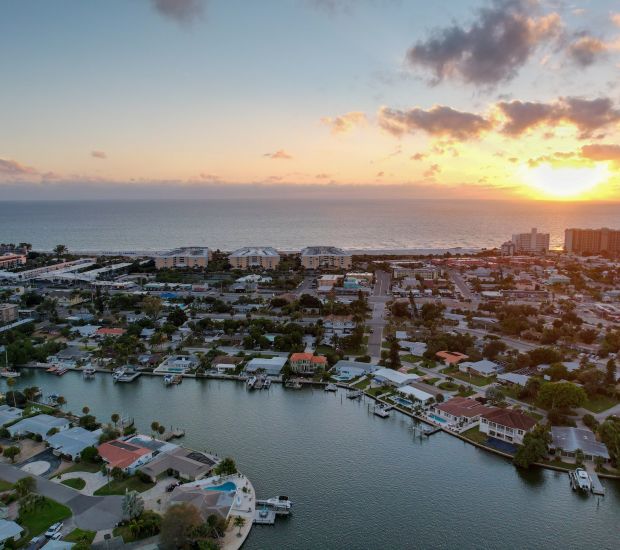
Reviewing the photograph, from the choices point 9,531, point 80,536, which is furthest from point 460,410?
point 9,531

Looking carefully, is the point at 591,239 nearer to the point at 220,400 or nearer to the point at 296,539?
the point at 220,400

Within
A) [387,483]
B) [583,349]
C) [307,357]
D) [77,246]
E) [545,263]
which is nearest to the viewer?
[387,483]

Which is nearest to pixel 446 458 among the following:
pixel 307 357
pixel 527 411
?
pixel 527 411

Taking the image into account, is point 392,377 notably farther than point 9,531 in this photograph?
Yes

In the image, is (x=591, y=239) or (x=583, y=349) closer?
(x=583, y=349)

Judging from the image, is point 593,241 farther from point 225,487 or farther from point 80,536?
point 80,536

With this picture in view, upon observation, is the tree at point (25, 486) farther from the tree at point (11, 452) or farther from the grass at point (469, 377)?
the grass at point (469, 377)

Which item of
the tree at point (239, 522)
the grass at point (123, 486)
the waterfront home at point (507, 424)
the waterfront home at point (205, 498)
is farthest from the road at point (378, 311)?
the grass at point (123, 486)
